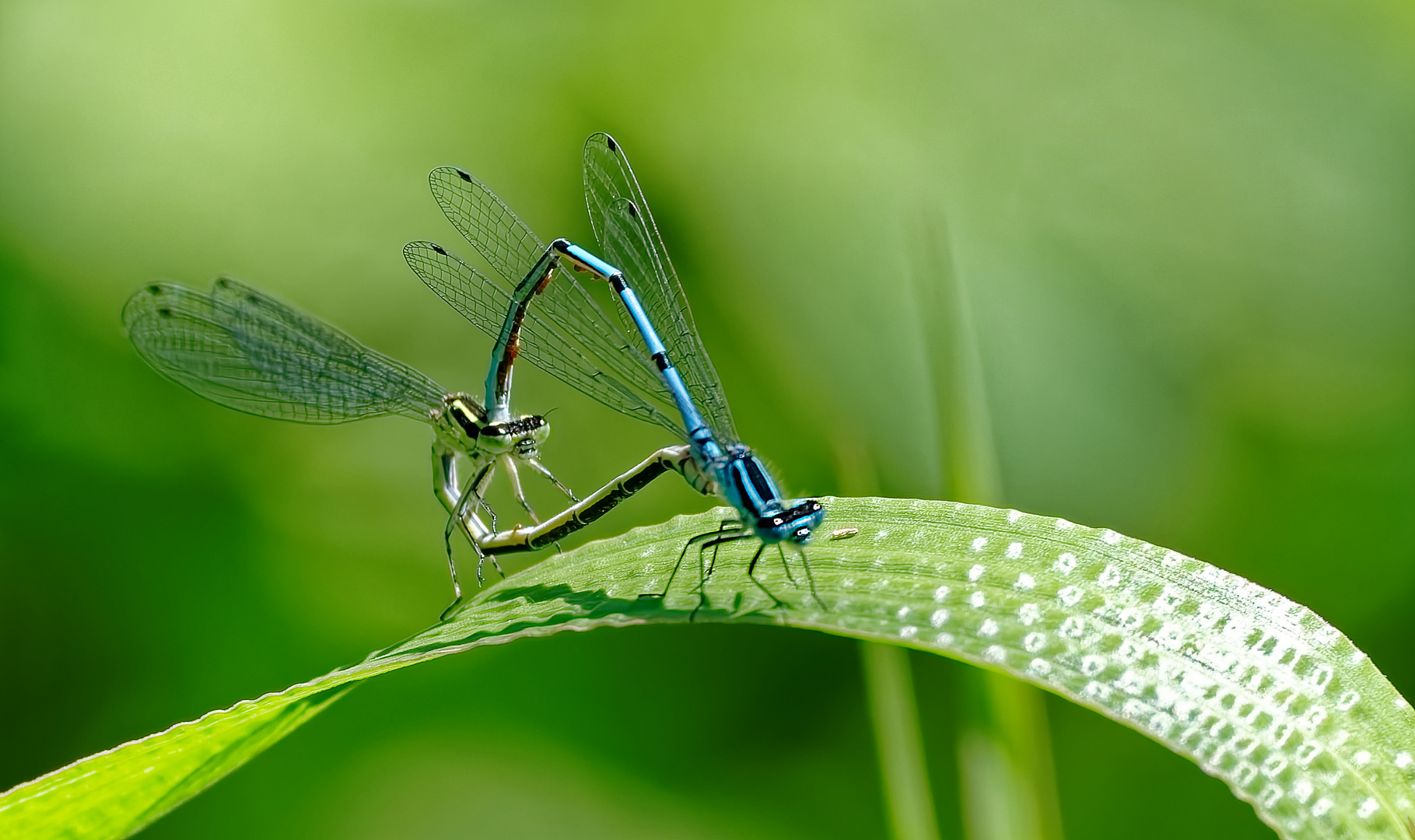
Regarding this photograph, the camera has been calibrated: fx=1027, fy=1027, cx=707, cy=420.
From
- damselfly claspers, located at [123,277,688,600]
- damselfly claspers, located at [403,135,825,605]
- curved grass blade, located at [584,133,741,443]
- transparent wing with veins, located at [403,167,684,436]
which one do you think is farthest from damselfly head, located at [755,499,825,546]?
damselfly claspers, located at [123,277,688,600]

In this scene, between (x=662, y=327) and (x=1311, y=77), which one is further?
(x=1311, y=77)

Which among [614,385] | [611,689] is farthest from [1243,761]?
[611,689]

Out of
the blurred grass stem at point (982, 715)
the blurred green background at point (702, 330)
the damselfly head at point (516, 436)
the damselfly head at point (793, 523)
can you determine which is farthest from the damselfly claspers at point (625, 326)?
the blurred green background at point (702, 330)

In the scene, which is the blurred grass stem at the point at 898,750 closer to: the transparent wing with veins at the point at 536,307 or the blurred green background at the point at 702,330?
→ the transparent wing with veins at the point at 536,307

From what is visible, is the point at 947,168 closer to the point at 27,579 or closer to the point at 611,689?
the point at 611,689

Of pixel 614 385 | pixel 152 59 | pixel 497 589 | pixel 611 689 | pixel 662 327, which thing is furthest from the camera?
pixel 152 59

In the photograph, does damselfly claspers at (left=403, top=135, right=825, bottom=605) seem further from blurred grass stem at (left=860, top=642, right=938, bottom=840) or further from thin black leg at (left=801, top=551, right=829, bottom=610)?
blurred grass stem at (left=860, top=642, right=938, bottom=840)
